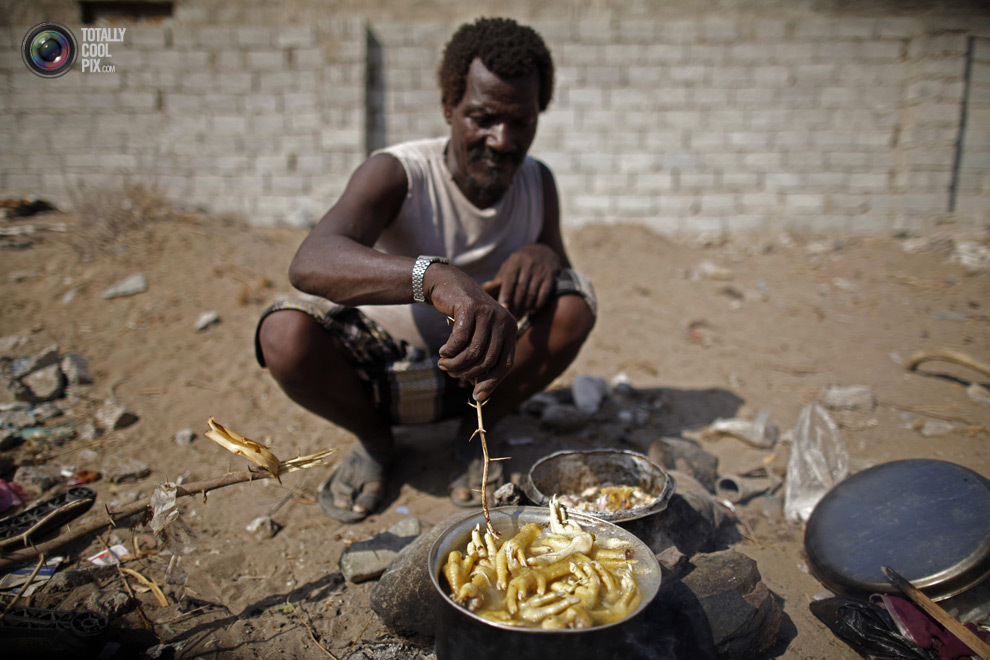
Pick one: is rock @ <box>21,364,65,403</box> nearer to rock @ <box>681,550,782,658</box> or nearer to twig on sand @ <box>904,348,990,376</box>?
rock @ <box>681,550,782,658</box>

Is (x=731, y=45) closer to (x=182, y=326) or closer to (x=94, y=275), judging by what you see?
(x=182, y=326)

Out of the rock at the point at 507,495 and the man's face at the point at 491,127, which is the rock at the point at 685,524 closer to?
the rock at the point at 507,495

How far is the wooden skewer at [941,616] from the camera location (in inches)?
63.3

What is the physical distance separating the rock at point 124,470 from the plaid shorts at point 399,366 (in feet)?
3.97

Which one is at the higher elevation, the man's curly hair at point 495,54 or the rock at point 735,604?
the man's curly hair at point 495,54

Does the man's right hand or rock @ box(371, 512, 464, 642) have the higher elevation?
the man's right hand

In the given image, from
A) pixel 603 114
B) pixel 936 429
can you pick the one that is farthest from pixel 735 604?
pixel 603 114

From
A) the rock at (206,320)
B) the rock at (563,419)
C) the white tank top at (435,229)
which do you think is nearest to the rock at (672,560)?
the white tank top at (435,229)

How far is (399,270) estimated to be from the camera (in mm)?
1943

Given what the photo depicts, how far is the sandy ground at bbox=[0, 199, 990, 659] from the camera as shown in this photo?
2117 mm

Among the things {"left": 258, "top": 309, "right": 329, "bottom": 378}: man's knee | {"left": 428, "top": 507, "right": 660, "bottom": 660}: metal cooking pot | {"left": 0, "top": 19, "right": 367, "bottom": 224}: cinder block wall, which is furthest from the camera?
{"left": 0, "top": 19, "right": 367, "bottom": 224}: cinder block wall

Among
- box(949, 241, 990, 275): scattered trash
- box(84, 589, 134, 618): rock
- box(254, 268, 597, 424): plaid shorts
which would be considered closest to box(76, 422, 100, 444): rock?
box(84, 589, 134, 618): rock

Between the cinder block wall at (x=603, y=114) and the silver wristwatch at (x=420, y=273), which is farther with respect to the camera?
the cinder block wall at (x=603, y=114)

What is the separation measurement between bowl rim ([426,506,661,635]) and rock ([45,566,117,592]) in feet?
4.47
